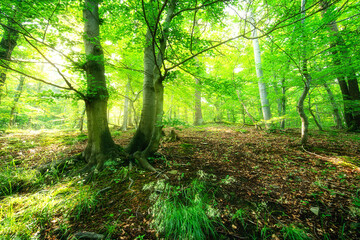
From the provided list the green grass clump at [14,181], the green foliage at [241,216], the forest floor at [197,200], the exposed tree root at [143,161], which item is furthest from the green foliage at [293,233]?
the green grass clump at [14,181]

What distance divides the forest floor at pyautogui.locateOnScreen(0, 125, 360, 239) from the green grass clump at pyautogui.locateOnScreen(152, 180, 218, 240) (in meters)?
0.01

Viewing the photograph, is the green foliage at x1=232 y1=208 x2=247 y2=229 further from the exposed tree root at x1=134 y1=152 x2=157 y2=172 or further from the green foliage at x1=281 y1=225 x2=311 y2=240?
the exposed tree root at x1=134 y1=152 x2=157 y2=172

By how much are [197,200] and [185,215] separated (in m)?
0.37

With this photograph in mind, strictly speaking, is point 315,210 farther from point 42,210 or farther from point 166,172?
point 42,210

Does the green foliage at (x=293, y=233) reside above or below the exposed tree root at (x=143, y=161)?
below

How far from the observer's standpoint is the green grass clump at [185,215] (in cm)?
167

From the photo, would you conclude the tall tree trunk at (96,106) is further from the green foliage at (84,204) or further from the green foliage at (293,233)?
the green foliage at (293,233)

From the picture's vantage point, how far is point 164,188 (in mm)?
2461

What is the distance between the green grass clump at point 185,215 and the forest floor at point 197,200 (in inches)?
0.5

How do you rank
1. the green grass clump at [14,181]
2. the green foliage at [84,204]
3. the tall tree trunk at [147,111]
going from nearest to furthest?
1. the green foliage at [84,204]
2. the green grass clump at [14,181]
3. the tall tree trunk at [147,111]

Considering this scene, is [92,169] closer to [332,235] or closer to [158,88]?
[158,88]

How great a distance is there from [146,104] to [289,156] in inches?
177

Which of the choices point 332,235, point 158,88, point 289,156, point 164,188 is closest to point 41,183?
point 164,188

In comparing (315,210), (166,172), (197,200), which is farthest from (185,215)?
(315,210)
